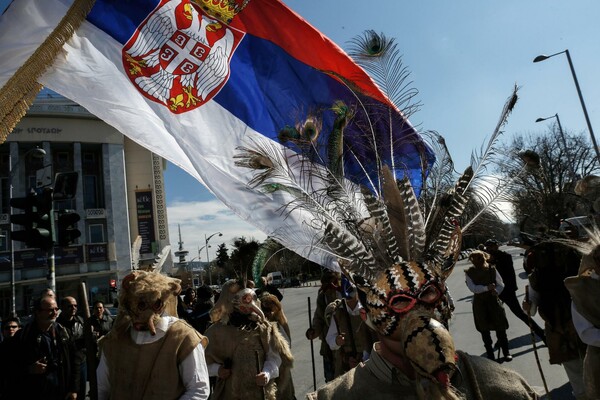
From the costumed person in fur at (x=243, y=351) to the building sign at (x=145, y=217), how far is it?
45.9m

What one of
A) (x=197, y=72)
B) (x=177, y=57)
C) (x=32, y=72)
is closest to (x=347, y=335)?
(x=197, y=72)

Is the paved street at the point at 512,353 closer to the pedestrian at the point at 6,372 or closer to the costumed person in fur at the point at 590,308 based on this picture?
the costumed person in fur at the point at 590,308

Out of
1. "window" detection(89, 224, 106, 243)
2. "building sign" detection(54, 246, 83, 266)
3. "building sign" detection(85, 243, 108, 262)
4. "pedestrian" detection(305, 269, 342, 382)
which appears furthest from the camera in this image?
"window" detection(89, 224, 106, 243)

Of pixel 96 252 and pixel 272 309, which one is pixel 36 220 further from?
pixel 96 252

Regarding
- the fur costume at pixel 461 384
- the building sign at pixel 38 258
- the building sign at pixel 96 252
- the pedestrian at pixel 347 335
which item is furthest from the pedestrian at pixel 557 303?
the building sign at pixel 96 252

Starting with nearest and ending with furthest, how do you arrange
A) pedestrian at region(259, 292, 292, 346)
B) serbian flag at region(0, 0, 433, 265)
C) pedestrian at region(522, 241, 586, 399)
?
1. serbian flag at region(0, 0, 433, 265)
2. pedestrian at region(522, 241, 586, 399)
3. pedestrian at region(259, 292, 292, 346)

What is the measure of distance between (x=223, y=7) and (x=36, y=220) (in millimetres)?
4572

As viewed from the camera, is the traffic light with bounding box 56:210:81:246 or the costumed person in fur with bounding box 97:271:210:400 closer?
the costumed person in fur with bounding box 97:271:210:400

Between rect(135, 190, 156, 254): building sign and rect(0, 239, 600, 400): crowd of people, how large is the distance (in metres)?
42.3

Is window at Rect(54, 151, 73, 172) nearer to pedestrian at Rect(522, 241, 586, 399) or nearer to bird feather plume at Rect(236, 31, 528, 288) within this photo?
pedestrian at Rect(522, 241, 586, 399)

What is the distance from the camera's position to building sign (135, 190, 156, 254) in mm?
48188

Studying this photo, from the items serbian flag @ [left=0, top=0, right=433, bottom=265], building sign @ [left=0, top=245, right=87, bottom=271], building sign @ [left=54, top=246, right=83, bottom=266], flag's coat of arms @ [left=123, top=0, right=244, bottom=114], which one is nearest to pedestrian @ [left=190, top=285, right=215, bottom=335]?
serbian flag @ [left=0, top=0, right=433, bottom=265]

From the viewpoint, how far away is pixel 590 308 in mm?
3418

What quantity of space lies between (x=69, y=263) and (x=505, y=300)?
41.0 meters
